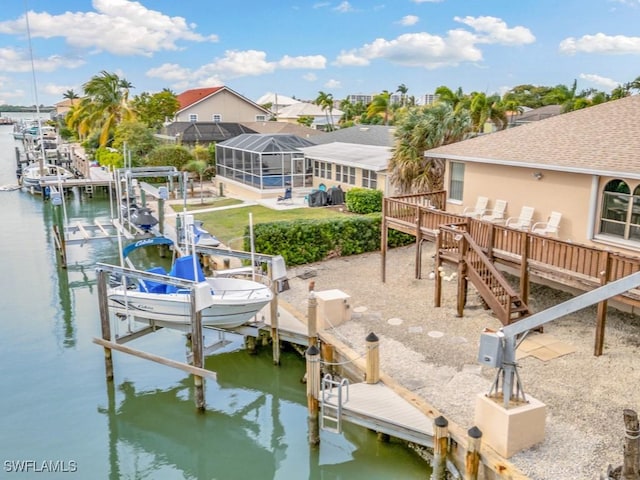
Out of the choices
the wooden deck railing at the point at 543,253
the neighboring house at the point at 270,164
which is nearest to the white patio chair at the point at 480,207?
the wooden deck railing at the point at 543,253

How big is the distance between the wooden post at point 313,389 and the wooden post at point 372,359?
3.33 feet

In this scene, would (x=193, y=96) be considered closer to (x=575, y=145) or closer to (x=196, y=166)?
(x=196, y=166)

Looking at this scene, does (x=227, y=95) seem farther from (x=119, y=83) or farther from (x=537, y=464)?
(x=537, y=464)

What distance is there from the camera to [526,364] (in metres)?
11.4

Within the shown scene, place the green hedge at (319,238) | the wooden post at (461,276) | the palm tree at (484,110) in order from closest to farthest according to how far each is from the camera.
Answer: the wooden post at (461,276)
the green hedge at (319,238)
the palm tree at (484,110)

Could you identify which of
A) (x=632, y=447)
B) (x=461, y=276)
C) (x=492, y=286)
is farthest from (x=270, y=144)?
(x=632, y=447)

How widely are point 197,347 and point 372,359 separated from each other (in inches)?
154

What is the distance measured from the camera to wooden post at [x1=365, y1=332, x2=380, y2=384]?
1045 cm

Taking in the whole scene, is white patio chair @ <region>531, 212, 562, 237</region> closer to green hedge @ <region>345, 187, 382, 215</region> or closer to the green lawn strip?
the green lawn strip

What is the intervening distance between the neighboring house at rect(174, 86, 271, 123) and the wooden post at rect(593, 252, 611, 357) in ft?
174

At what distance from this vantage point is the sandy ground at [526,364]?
8.42 m

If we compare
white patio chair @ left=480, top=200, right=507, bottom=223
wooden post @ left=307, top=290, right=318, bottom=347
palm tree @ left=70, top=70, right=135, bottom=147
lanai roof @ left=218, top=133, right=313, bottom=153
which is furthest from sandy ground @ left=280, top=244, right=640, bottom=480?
palm tree @ left=70, top=70, right=135, bottom=147

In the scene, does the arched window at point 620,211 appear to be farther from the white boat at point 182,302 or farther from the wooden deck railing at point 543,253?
the white boat at point 182,302

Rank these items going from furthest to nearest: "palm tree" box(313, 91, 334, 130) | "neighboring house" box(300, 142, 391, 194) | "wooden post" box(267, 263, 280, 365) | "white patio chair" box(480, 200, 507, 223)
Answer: "palm tree" box(313, 91, 334, 130), "neighboring house" box(300, 142, 391, 194), "white patio chair" box(480, 200, 507, 223), "wooden post" box(267, 263, 280, 365)
